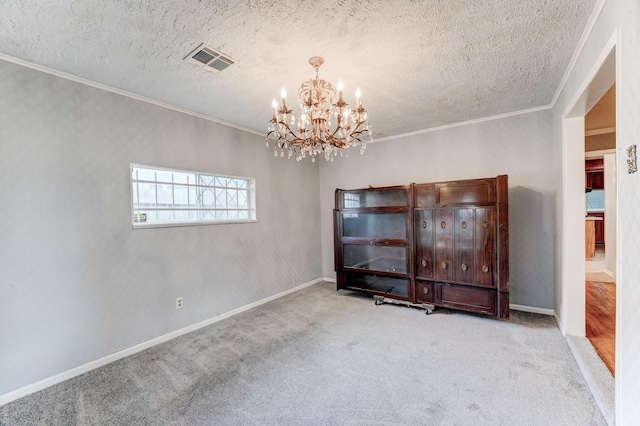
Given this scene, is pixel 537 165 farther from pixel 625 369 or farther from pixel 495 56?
pixel 625 369

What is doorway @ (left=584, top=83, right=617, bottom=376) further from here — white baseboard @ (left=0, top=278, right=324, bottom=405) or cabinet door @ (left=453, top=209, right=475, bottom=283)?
white baseboard @ (left=0, top=278, right=324, bottom=405)

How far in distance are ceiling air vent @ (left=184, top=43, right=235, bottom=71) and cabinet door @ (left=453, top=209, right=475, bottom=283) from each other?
3032 millimetres

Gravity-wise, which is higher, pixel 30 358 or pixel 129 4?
pixel 129 4

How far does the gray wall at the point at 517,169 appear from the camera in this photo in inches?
138

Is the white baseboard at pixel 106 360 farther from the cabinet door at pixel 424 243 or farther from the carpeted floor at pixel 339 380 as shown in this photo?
the cabinet door at pixel 424 243

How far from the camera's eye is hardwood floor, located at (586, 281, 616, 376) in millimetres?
2426

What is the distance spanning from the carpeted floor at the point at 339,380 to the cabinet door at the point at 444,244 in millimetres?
609

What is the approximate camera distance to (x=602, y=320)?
3.09 metres

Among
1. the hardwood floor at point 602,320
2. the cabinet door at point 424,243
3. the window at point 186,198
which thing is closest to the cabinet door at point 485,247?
the cabinet door at point 424,243

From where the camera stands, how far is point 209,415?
6.17 ft

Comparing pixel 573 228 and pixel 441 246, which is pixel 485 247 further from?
pixel 573 228

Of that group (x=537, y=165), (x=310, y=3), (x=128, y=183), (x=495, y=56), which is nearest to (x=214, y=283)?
(x=128, y=183)

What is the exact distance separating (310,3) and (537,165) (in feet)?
11.4

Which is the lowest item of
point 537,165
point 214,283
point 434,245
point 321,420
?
point 321,420
